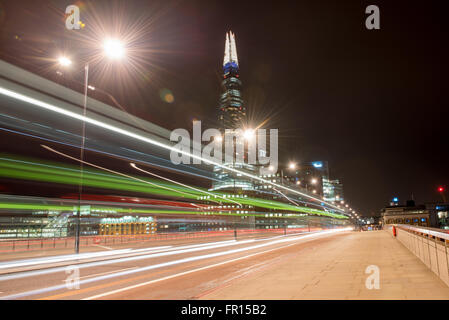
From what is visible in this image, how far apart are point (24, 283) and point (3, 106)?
6.00 meters

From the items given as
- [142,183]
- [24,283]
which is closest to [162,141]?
[142,183]

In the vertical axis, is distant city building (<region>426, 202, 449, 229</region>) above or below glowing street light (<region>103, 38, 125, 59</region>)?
below

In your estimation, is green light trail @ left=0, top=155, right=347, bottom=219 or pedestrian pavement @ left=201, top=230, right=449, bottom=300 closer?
pedestrian pavement @ left=201, top=230, right=449, bottom=300

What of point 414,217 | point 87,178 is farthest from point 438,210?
point 87,178

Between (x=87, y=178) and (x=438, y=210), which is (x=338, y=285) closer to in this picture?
(x=87, y=178)

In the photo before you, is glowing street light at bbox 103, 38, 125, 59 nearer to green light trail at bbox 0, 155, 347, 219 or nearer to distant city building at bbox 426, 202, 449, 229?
green light trail at bbox 0, 155, 347, 219

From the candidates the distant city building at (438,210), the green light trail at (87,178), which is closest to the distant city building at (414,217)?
the distant city building at (438,210)

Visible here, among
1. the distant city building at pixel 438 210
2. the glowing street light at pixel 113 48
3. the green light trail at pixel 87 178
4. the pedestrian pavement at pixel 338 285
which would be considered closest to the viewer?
the pedestrian pavement at pixel 338 285

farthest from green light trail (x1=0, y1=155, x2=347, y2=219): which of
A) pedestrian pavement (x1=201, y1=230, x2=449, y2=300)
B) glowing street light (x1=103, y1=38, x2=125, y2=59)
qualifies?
pedestrian pavement (x1=201, y1=230, x2=449, y2=300)

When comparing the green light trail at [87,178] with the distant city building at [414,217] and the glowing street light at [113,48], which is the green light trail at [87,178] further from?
the distant city building at [414,217]

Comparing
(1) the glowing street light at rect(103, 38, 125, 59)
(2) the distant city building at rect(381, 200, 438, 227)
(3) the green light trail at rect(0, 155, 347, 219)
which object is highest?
(1) the glowing street light at rect(103, 38, 125, 59)

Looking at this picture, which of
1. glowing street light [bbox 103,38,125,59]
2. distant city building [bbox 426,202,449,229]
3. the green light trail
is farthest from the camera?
distant city building [bbox 426,202,449,229]

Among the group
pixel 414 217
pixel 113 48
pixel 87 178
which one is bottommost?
pixel 414 217

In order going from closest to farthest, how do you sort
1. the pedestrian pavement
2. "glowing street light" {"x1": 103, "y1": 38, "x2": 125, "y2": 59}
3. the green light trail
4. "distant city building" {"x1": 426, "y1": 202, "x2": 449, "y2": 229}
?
the pedestrian pavement, the green light trail, "glowing street light" {"x1": 103, "y1": 38, "x2": 125, "y2": 59}, "distant city building" {"x1": 426, "y1": 202, "x2": 449, "y2": 229}
